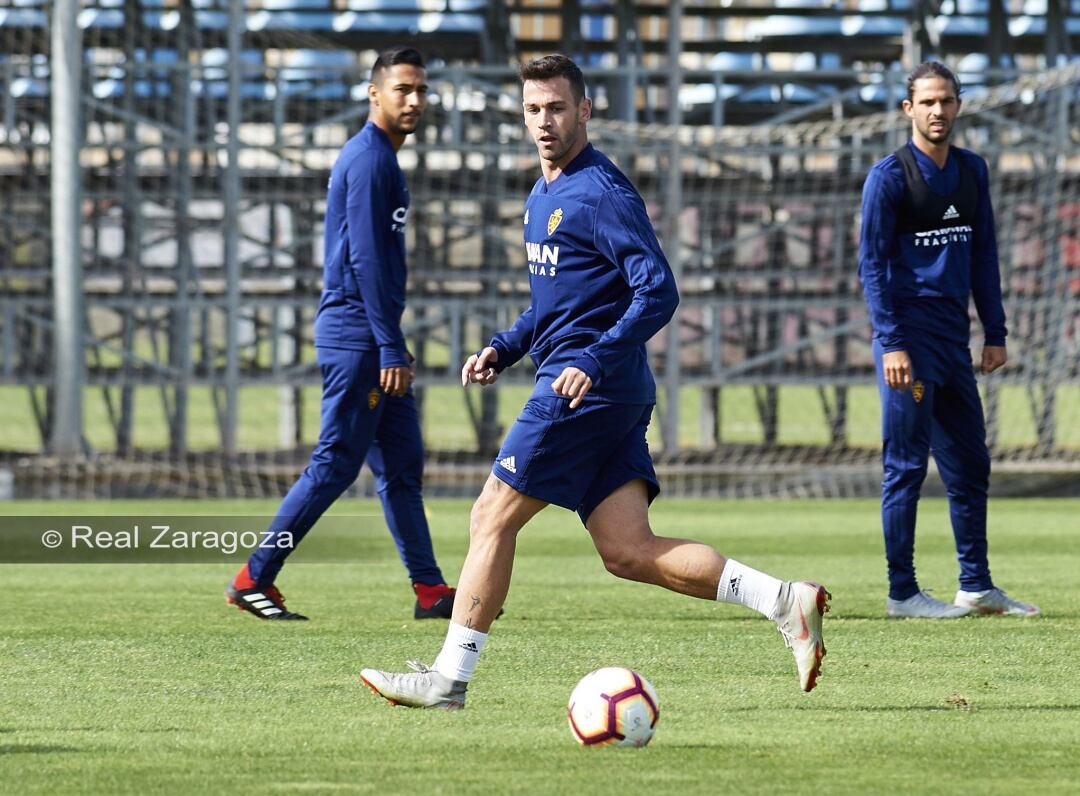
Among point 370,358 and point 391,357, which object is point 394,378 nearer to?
point 391,357

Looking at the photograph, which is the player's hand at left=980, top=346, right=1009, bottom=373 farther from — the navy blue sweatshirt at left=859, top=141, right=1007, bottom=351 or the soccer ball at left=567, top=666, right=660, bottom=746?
the soccer ball at left=567, top=666, right=660, bottom=746

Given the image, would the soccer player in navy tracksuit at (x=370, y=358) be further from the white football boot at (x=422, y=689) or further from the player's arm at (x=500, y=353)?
the white football boot at (x=422, y=689)

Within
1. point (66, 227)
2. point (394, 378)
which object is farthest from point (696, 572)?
point (66, 227)

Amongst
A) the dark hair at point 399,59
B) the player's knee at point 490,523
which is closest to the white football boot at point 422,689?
the player's knee at point 490,523

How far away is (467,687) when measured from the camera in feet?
18.0

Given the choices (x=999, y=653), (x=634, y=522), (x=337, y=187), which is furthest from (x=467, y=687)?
(x=337, y=187)

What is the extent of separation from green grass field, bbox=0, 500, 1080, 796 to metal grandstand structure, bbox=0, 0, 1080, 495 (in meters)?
6.13

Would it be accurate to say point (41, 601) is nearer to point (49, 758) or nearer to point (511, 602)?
point (511, 602)

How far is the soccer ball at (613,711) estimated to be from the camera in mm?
4719

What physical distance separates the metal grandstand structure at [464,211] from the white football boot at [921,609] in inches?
289

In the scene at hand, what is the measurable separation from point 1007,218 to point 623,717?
13802 mm

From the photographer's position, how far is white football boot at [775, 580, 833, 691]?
5.29 m

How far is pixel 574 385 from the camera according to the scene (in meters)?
4.97

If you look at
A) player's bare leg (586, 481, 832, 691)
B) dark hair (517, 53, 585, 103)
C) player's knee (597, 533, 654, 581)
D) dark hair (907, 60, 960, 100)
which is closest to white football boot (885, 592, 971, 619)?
dark hair (907, 60, 960, 100)
